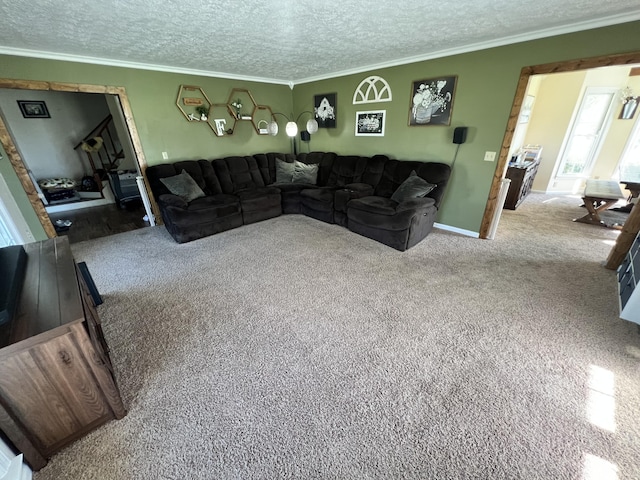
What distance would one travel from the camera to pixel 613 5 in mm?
2029

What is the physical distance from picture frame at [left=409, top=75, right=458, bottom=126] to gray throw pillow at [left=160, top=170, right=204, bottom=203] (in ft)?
11.3

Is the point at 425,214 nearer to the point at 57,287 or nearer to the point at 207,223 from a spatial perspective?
the point at 207,223

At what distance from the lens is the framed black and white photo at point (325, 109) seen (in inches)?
186

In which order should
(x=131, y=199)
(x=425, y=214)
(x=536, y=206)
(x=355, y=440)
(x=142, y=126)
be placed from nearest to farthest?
1. (x=355, y=440)
2. (x=425, y=214)
3. (x=142, y=126)
4. (x=536, y=206)
5. (x=131, y=199)

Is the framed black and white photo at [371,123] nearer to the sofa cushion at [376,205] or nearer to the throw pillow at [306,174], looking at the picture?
the throw pillow at [306,174]

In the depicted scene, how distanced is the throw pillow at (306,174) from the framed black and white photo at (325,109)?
36.2 inches

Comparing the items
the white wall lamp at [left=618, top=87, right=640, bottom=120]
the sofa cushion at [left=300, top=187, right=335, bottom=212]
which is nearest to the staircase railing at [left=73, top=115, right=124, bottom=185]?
the sofa cushion at [left=300, top=187, right=335, bottom=212]

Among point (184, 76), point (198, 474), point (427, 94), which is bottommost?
point (198, 474)

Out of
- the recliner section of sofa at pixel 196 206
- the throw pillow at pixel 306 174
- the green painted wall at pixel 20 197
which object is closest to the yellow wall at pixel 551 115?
the throw pillow at pixel 306 174

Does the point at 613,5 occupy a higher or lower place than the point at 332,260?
higher

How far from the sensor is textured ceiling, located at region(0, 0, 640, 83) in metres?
1.98

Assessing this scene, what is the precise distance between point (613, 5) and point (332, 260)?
321cm

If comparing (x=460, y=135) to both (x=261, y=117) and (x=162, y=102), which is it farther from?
(x=162, y=102)

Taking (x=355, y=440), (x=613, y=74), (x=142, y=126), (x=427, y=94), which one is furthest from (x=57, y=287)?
(x=613, y=74)
